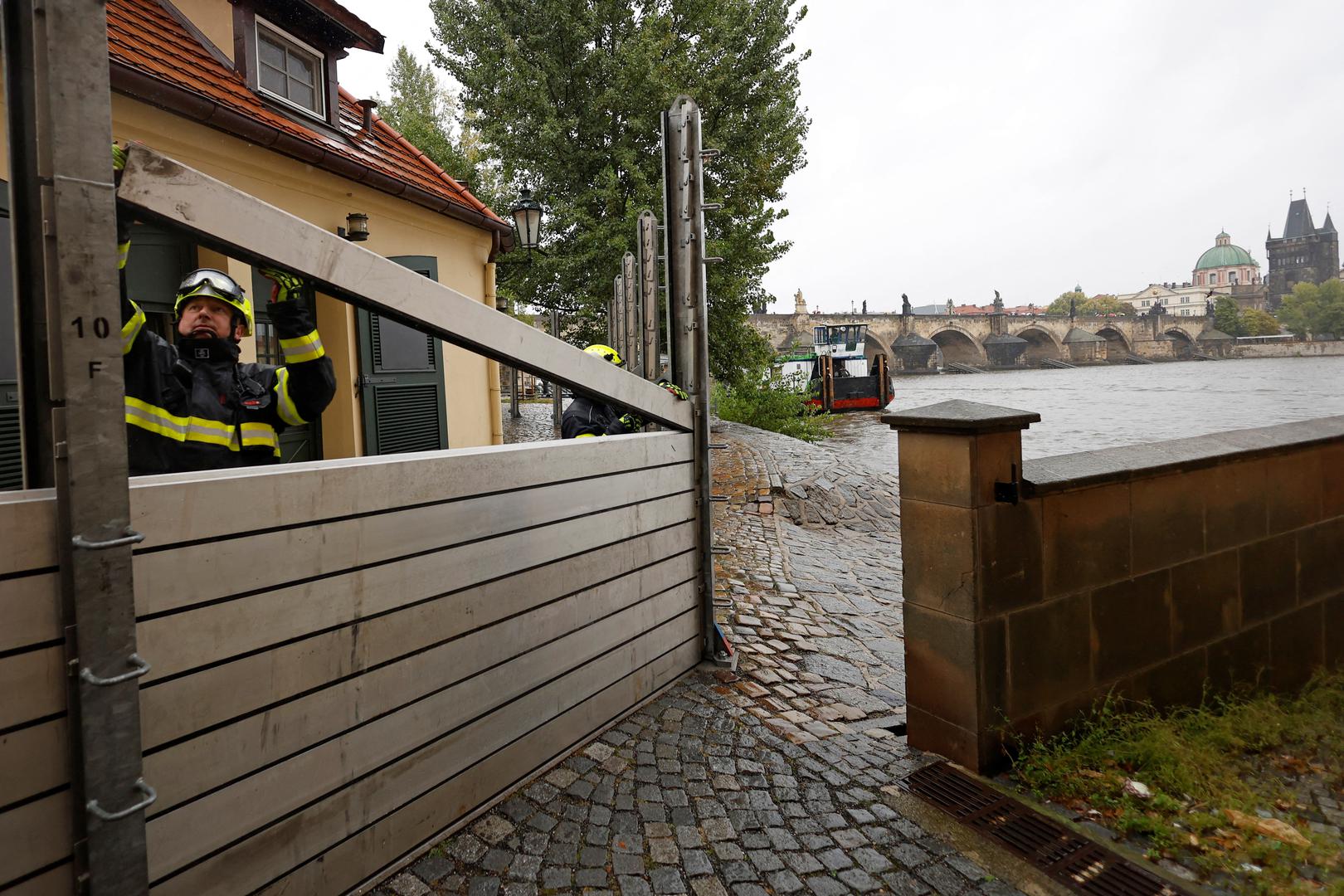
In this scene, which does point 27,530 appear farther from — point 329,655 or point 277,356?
point 277,356

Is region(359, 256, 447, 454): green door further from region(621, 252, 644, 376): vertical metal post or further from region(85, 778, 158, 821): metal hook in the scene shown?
region(85, 778, 158, 821): metal hook

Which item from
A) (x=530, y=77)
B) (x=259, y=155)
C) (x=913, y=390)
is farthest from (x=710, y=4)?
(x=913, y=390)

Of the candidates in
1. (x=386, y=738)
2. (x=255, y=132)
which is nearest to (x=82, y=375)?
(x=386, y=738)

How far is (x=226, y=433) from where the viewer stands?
9.16ft

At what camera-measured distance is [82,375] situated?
1.57 meters

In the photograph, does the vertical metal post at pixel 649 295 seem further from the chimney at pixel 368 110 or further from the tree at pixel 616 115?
the tree at pixel 616 115

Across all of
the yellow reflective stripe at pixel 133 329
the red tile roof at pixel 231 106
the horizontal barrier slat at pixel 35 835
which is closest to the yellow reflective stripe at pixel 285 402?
the yellow reflective stripe at pixel 133 329

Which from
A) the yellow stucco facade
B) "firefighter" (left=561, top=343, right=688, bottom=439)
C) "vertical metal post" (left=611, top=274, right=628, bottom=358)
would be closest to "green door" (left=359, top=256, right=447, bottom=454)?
the yellow stucco facade

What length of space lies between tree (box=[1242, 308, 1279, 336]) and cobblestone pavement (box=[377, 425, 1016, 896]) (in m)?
115

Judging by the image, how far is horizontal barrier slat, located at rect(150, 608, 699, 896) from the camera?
193 centimetres

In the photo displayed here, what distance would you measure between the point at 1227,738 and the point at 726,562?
389 cm

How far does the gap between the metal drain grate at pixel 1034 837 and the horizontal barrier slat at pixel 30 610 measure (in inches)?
102

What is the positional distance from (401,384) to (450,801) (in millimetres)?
6491

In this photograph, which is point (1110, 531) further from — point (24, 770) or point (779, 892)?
point (24, 770)
